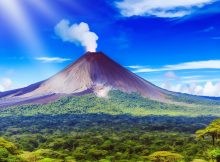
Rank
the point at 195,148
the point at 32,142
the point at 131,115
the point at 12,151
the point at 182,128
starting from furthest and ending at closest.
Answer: the point at 131,115 → the point at 182,128 → the point at 32,142 → the point at 195,148 → the point at 12,151

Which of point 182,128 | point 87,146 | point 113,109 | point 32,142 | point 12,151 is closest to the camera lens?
point 12,151

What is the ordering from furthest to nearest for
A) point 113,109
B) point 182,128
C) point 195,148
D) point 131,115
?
point 113,109, point 131,115, point 182,128, point 195,148

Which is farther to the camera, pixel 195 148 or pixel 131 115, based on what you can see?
pixel 131 115

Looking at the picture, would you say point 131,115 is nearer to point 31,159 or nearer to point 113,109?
point 113,109

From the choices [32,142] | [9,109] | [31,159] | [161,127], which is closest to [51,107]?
[9,109]

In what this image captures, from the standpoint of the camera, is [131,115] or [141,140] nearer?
[141,140]

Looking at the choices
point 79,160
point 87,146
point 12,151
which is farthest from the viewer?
point 87,146

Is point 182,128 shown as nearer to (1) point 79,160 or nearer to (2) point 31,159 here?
(1) point 79,160

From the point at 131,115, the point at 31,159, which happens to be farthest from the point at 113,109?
the point at 31,159

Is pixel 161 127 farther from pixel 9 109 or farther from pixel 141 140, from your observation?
pixel 9 109
